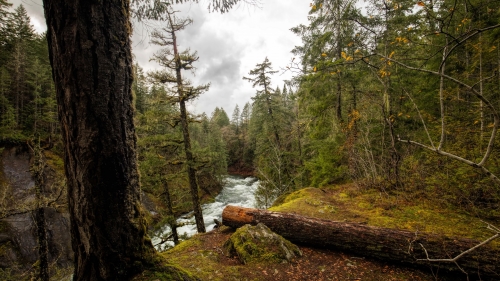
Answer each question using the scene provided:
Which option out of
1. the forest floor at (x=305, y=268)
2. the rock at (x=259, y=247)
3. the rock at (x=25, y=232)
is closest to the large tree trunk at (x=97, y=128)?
the forest floor at (x=305, y=268)

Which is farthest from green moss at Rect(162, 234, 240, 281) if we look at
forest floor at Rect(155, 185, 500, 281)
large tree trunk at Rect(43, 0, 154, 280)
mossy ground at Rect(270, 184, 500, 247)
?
mossy ground at Rect(270, 184, 500, 247)

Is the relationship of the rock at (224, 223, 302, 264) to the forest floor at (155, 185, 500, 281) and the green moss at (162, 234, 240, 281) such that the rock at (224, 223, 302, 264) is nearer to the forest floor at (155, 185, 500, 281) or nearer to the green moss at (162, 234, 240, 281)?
the forest floor at (155, 185, 500, 281)

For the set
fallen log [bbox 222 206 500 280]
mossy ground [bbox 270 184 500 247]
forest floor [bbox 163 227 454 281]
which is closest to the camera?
fallen log [bbox 222 206 500 280]

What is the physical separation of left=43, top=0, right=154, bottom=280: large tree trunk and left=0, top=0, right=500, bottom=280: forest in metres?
0.03

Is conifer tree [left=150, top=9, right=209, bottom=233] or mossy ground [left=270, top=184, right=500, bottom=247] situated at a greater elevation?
conifer tree [left=150, top=9, right=209, bottom=233]

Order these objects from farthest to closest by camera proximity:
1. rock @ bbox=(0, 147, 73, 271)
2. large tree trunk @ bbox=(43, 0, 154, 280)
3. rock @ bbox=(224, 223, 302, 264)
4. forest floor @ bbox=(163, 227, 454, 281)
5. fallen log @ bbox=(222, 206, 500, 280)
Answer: rock @ bbox=(0, 147, 73, 271) → rock @ bbox=(224, 223, 302, 264) → forest floor @ bbox=(163, 227, 454, 281) → fallen log @ bbox=(222, 206, 500, 280) → large tree trunk @ bbox=(43, 0, 154, 280)

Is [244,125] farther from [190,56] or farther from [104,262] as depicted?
[104,262]

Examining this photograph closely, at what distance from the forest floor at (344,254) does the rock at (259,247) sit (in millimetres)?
122

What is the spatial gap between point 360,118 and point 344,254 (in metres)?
6.78

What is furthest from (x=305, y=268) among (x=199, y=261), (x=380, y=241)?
(x=199, y=261)

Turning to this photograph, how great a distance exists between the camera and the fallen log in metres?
3.09

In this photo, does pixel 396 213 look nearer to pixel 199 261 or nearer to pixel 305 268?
pixel 305 268

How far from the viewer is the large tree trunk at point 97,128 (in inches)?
55.5

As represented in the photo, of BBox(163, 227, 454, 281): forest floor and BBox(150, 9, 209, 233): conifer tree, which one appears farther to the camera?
BBox(150, 9, 209, 233): conifer tree
